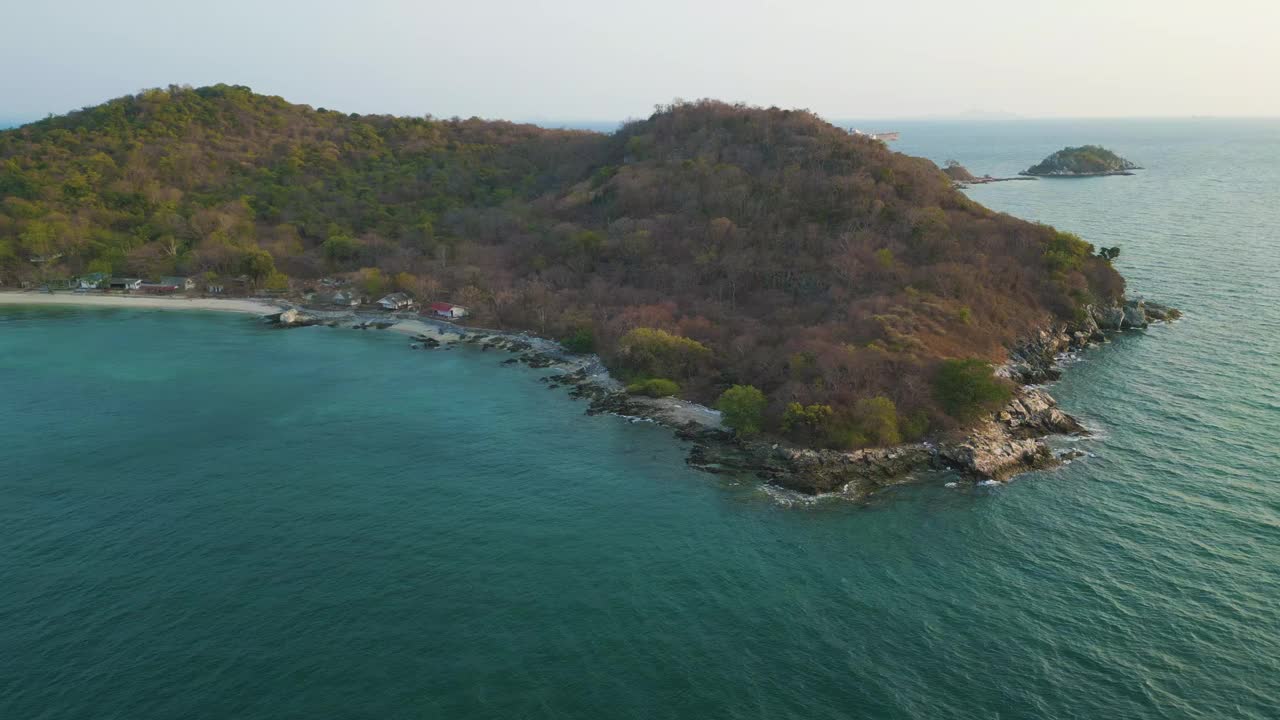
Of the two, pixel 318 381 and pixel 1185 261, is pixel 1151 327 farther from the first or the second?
pixel 318 381

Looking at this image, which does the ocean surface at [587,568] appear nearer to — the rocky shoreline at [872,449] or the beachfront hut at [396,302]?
the rocky shoreline at [872,449]

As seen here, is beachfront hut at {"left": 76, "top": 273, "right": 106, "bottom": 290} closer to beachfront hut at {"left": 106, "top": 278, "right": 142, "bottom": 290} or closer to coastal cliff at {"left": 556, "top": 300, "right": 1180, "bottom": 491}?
beachfront hut at {"left": 106, "top": 278, "right": 142, "bottom": 290}

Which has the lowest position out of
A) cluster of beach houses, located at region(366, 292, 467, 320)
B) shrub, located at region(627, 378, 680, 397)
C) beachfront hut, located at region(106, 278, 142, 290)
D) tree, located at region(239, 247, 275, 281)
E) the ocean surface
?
the ocean surface

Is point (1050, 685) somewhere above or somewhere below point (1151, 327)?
below

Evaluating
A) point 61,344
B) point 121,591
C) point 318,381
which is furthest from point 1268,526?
point 61,344

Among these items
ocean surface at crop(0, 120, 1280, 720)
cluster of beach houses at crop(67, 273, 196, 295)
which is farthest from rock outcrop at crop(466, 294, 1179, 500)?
cluster of beach houses at crop(67, 273, 196, 295)

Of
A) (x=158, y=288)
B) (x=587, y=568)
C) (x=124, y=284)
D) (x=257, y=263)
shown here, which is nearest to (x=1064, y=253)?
(x=587, y=568)

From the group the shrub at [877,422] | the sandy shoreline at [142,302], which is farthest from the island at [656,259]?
the sandy shoreline at [142,302]
